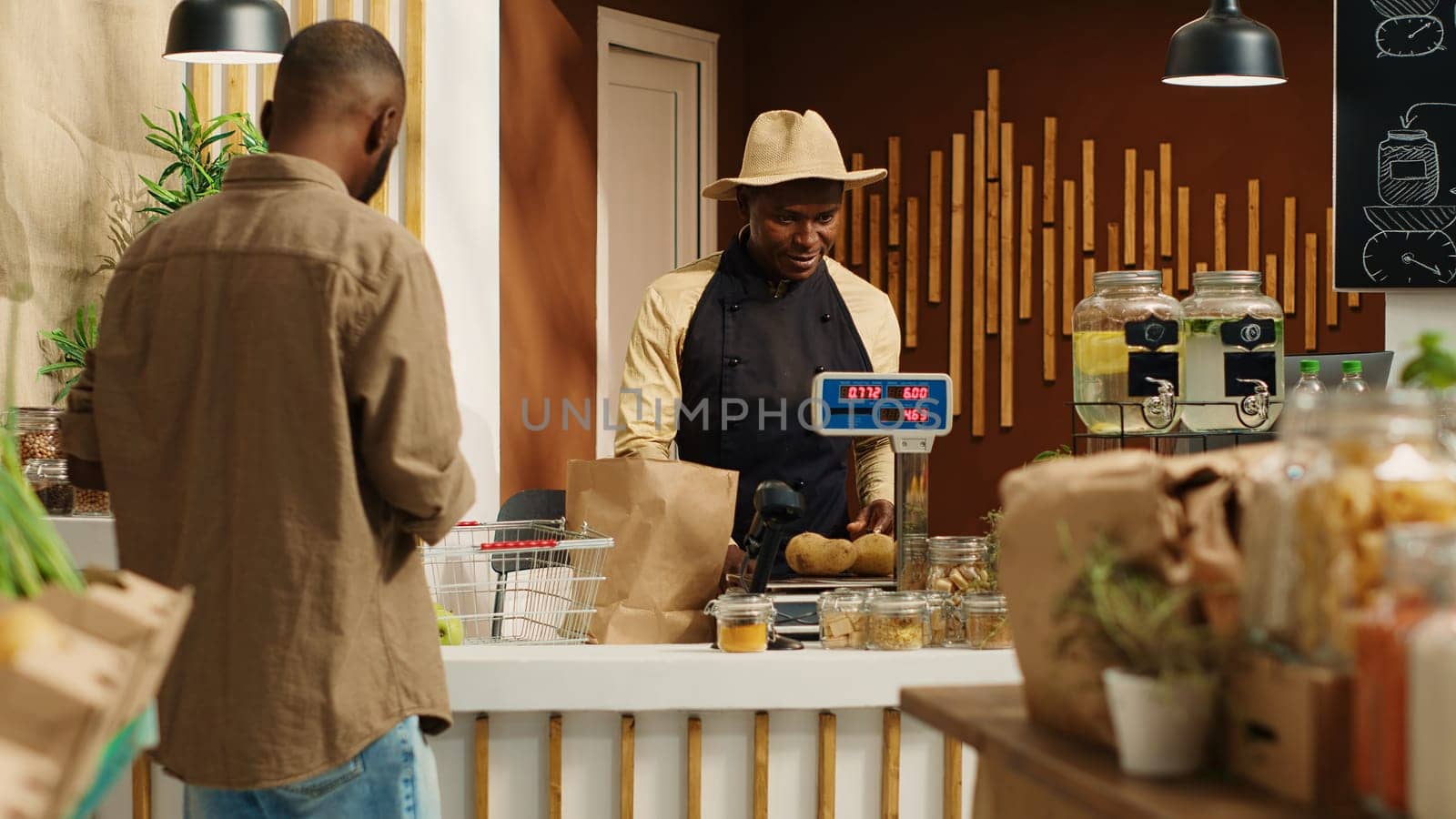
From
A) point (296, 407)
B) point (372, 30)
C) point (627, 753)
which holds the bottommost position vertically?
point (627, 753)

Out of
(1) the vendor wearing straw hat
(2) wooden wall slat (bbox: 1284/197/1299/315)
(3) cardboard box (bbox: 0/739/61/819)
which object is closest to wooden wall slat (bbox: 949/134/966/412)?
(2) wooden wall slat (bbox: 1284/197/1299/315)

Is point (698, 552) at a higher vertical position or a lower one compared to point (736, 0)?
lower

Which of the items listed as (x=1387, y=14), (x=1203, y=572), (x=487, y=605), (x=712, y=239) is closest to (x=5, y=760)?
(x=1203, y=572)

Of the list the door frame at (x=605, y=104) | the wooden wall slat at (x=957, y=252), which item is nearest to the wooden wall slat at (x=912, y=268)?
the wooden wall slat at (x=957, y=252)

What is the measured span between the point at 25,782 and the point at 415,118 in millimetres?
3581

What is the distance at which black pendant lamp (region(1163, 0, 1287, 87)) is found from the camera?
154 inches

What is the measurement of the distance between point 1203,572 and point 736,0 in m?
5.96

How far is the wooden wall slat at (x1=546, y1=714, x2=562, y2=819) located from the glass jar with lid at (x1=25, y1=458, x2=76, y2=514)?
4.56ft

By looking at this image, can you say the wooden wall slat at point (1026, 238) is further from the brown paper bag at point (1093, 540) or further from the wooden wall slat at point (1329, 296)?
the brown paper bag at point (1093, 540)

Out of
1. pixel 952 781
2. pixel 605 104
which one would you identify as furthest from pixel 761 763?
pixel 605 104

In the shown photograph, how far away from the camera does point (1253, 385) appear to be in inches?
85.4

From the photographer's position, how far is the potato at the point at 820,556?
8.69 feet

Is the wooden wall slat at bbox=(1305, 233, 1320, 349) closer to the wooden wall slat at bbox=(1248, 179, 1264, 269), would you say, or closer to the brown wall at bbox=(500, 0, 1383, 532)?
the brown wall at bbox=(500, 0, 1383, 532)

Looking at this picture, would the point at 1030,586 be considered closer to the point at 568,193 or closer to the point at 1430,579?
the point at 1430,579
